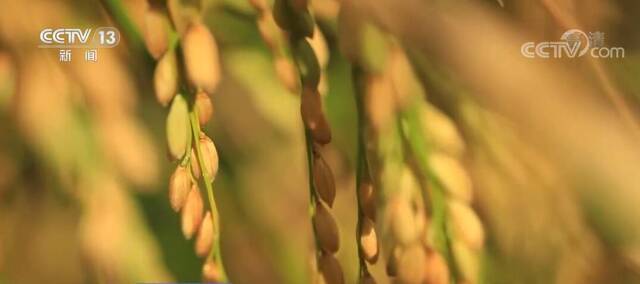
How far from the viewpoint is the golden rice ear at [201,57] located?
1.04 meters

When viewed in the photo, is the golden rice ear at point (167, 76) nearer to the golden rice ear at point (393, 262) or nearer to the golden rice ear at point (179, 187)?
the golden rice ear at point (179, 187)

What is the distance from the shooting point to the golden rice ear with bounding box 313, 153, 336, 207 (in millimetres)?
1057

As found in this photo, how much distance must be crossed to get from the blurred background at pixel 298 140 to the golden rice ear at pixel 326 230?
2 centimetres

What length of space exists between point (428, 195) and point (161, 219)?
35 cm

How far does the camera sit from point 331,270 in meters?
1.06

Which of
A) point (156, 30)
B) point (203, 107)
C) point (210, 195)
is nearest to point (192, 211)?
point (210, 195)

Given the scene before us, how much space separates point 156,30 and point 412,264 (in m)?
0.43

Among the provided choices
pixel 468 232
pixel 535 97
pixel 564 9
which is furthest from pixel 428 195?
pixel 564 9

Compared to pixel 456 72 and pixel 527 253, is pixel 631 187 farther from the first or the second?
pixel 456 72

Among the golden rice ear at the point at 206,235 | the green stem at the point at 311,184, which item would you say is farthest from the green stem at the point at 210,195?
the green stem at the point at 311,184

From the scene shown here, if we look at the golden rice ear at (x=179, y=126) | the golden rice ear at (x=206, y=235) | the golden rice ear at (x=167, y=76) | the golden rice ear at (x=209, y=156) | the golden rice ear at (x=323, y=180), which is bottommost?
the golden rice ear at (x=206, y=235)

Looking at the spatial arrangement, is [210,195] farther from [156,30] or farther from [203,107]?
[156,30]

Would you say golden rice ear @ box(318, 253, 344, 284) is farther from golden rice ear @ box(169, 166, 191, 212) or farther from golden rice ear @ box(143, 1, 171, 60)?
golden rice ear @ box(143, 1, 171, 60)

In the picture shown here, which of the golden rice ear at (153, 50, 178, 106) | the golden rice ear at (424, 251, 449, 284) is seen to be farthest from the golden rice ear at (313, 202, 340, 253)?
the golden rice ear at (153, 50, 178, 106)
